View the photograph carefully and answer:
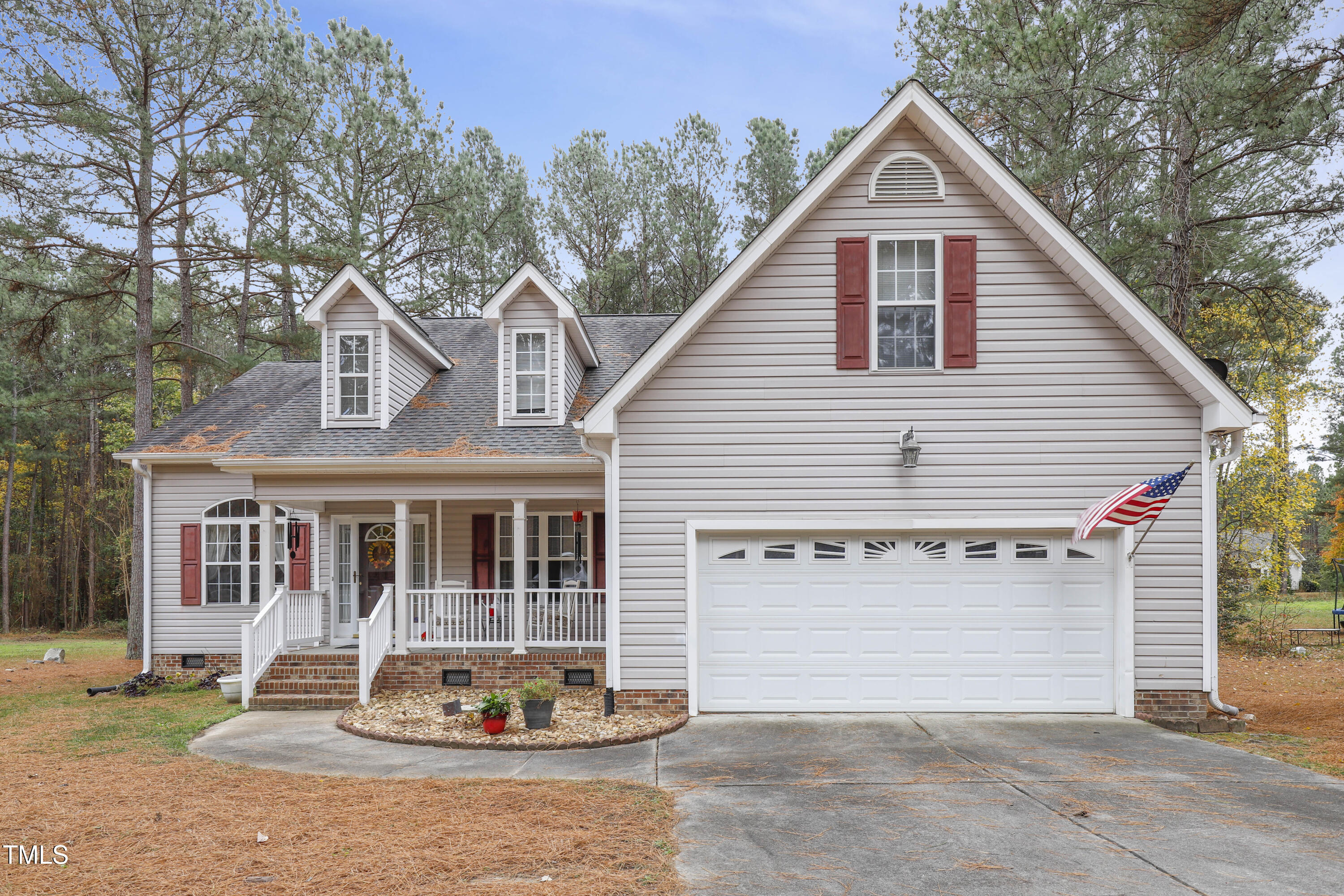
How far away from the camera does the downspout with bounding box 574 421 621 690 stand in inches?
366

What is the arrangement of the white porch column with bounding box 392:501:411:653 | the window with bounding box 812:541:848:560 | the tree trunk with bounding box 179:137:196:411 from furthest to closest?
the tree trunk with bounding box 179:137:196:411 < the white porch column with bounding box 392:501:411:653 < the window with bounding box 812:541:848:560

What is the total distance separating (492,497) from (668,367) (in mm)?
3464

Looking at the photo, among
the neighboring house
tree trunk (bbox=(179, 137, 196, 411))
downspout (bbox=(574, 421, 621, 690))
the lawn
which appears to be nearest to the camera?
the lawn

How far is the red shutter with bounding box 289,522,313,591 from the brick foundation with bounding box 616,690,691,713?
6152mm

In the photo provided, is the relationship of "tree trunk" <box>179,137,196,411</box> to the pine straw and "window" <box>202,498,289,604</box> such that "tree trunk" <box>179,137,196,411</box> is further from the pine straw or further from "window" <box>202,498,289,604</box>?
the pine straw

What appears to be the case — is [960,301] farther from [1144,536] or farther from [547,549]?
[547,549]

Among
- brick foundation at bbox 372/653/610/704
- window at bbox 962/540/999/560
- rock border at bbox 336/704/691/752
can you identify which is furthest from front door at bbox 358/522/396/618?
window at bbox 962/540/999/560

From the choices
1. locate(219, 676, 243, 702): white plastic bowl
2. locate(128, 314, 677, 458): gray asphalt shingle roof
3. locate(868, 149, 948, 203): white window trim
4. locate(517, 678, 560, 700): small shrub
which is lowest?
locate(219, 676, 243, 702): white plastic bowl

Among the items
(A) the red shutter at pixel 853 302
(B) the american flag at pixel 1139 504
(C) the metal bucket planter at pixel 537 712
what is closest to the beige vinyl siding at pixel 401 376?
(C) the metal bucket planter at pixel 537 712

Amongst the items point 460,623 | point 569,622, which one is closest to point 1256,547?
point 569,622

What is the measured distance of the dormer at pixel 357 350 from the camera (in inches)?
478

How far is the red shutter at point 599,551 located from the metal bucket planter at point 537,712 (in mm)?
4052

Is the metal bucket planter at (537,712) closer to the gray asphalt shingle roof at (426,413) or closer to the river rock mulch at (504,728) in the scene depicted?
the river rock mulch at (504,728)

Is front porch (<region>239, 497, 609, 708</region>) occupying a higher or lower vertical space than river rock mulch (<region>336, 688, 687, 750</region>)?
higher
